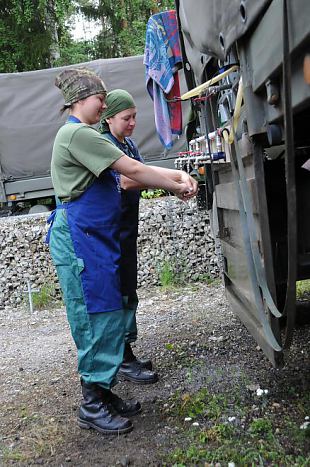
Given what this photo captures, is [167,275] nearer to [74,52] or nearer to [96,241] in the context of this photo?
[96,241]

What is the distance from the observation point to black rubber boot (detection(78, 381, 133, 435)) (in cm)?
310

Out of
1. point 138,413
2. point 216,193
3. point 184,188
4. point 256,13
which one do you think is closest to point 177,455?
point 138,413

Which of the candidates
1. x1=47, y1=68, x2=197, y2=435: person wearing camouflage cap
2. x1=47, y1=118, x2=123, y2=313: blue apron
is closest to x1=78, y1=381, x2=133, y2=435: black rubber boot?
x1=47, y1=68, x2=197, y2=435: person wearing camouflage cap

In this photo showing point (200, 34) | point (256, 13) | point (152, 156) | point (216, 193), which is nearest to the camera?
point (256, 13)

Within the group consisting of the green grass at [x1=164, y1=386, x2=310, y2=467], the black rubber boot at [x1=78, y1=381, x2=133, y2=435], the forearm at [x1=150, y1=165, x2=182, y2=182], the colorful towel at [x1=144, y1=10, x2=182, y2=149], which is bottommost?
the green grass at [x1=164, y1=386, x2=310, y2=467]

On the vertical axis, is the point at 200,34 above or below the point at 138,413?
above

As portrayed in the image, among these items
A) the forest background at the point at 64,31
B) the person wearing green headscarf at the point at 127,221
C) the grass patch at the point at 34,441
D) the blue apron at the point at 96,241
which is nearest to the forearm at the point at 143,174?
the blue apron at the point at 96,241

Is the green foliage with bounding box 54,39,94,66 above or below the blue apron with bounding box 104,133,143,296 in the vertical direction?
above

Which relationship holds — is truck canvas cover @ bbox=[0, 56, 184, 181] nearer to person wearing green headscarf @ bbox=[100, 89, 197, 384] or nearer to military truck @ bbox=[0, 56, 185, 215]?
military truck @ bbox=[0, 56, 185, 215]

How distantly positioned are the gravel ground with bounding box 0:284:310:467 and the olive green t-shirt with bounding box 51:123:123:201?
1403mm

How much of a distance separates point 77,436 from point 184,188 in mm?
1584

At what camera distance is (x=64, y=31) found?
1814cm

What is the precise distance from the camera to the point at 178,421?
10.4ft

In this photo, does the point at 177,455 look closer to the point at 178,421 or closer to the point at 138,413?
the point at 178,421
